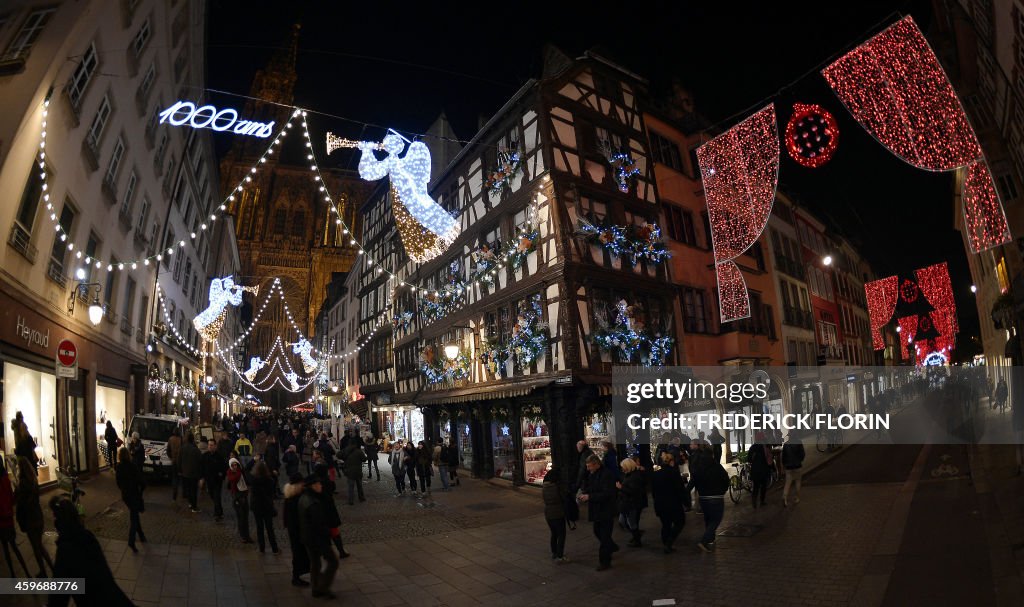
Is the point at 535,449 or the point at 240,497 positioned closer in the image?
the point at 240,497

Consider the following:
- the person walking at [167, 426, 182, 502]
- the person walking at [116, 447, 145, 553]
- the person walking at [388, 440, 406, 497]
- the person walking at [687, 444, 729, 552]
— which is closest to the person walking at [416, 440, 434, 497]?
the person walking at [388, 440, 406, 497]

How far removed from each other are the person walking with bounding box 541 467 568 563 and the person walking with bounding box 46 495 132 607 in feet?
18.0

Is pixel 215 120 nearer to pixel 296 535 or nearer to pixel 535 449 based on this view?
pixel 296 535

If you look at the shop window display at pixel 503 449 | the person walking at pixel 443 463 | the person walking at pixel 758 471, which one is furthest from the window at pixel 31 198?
the person walking at pixel 758 471

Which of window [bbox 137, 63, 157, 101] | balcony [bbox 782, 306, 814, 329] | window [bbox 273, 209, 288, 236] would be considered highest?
window [bbox 273, 209, 288, 236]

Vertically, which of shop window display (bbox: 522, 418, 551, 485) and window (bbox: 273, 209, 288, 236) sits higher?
window (bbox: 273, 209, 288, 236)

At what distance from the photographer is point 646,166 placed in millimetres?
19984

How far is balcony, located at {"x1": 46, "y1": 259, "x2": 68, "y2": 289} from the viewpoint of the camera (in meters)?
12.9

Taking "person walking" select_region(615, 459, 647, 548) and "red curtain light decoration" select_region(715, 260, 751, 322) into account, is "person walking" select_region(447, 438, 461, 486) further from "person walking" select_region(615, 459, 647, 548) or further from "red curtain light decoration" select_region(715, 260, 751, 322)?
"red curtain light decoration" select_region(715, 260, 751, 322)

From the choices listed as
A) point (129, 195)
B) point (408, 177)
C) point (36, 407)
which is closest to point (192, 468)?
point (36, 407)

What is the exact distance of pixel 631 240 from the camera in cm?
1728

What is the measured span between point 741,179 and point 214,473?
15.1 metres

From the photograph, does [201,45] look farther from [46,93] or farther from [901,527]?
[901,527]

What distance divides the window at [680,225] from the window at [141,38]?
18.0 meters
